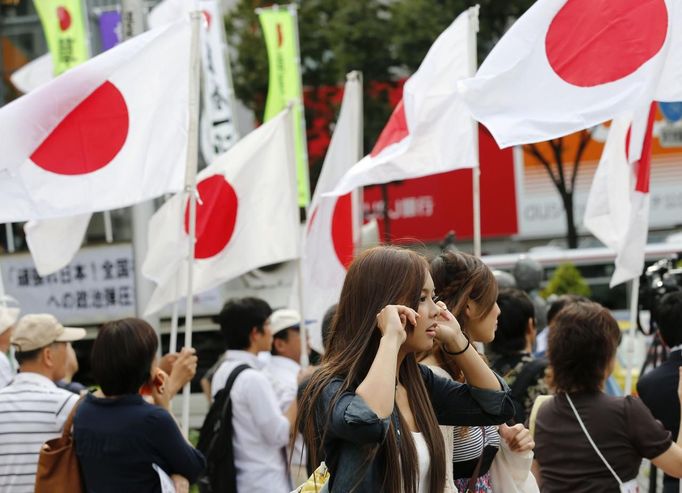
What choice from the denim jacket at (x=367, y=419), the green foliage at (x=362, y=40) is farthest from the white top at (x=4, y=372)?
the green foliage at (x=362, y=40)

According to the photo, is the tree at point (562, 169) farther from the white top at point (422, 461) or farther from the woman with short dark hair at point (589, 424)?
the white top at point (422, 461)

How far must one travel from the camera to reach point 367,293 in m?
2.92

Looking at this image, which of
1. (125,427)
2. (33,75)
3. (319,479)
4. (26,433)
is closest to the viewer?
(319,479)

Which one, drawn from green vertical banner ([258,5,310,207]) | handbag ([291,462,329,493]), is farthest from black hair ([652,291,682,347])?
green vertical banner ([258,5,310,207])

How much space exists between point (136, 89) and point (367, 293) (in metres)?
3.19

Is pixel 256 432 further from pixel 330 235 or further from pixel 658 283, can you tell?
pixel 658 283

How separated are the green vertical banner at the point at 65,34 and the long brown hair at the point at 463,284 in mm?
11799

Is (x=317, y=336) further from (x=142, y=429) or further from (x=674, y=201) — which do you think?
(x=674, y=201)

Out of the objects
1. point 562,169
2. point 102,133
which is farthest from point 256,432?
point 562,169

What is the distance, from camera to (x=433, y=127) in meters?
6.43

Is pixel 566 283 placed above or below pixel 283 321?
below

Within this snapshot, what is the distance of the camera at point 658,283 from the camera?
5941mm

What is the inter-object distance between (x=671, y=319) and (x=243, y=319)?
2.44m

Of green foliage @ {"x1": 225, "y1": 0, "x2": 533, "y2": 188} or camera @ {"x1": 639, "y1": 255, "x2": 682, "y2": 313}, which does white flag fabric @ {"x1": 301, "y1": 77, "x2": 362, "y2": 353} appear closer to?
camera @ {"x1": 639, "y1": 255, "x2": 682, "y2": 313}
